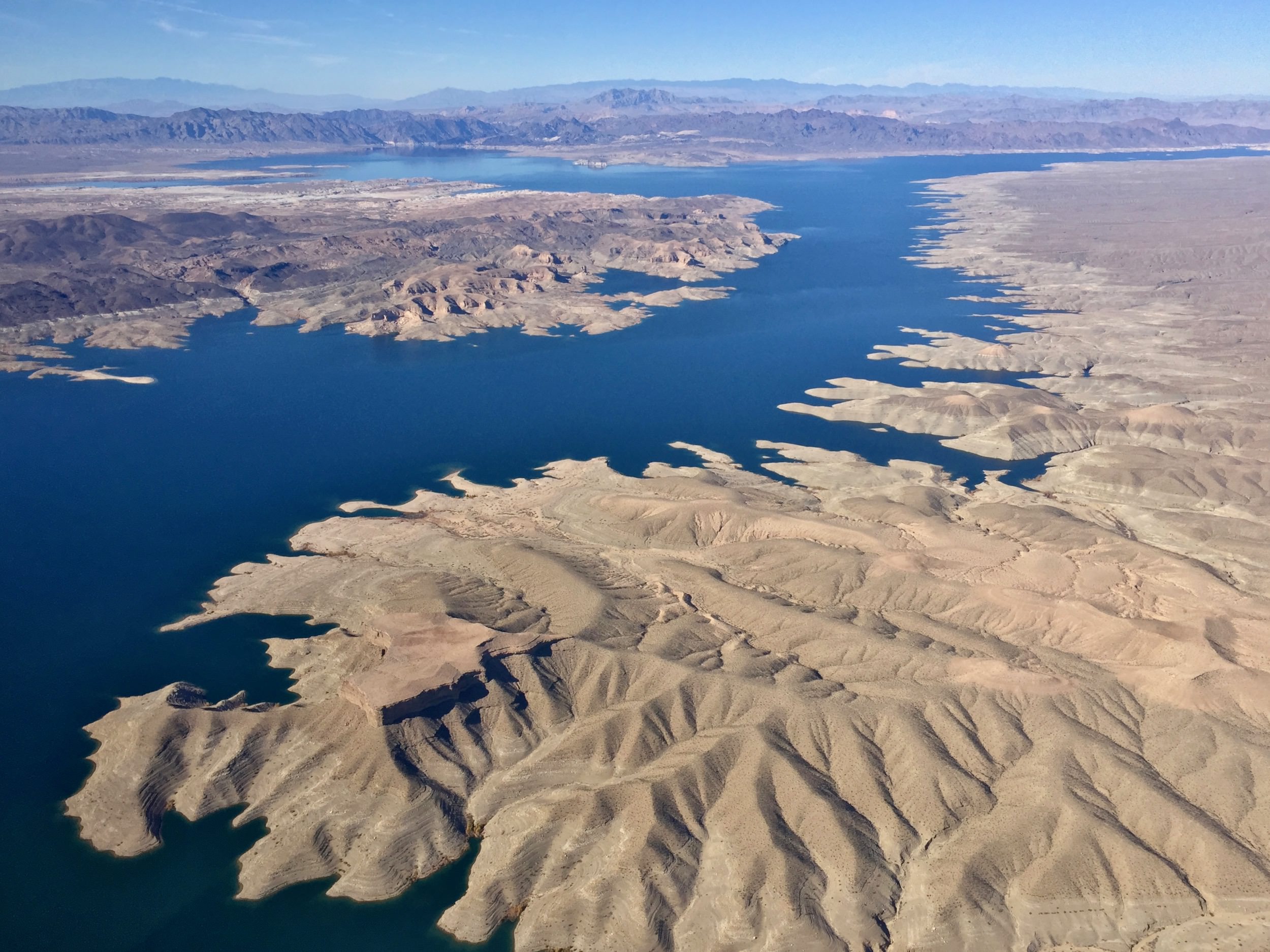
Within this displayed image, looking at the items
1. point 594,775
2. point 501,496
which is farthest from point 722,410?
point 594,775

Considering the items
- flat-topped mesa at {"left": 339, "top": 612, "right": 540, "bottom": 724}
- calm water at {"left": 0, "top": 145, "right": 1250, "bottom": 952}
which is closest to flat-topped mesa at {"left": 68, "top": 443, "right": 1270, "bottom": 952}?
flat-topped mesa at {"left": 339, "top": 612, "right": 540, "bottom": 724}

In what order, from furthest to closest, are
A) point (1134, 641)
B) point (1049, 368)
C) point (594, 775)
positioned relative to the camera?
point (1049, 368) → point (1134, 641) → point (594, 775)

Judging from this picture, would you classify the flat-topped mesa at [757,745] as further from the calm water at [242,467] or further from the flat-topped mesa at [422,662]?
the calm water at [242,467]

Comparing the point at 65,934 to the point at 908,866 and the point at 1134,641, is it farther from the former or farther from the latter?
the point at 1134,641

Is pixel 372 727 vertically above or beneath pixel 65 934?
above

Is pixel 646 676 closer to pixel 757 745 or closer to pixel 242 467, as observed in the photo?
pixel 757 745

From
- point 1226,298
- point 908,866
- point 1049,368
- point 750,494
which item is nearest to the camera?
point 908,866

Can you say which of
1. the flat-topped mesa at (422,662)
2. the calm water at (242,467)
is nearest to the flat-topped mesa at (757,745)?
the flat-topped mesa at (422,662)
